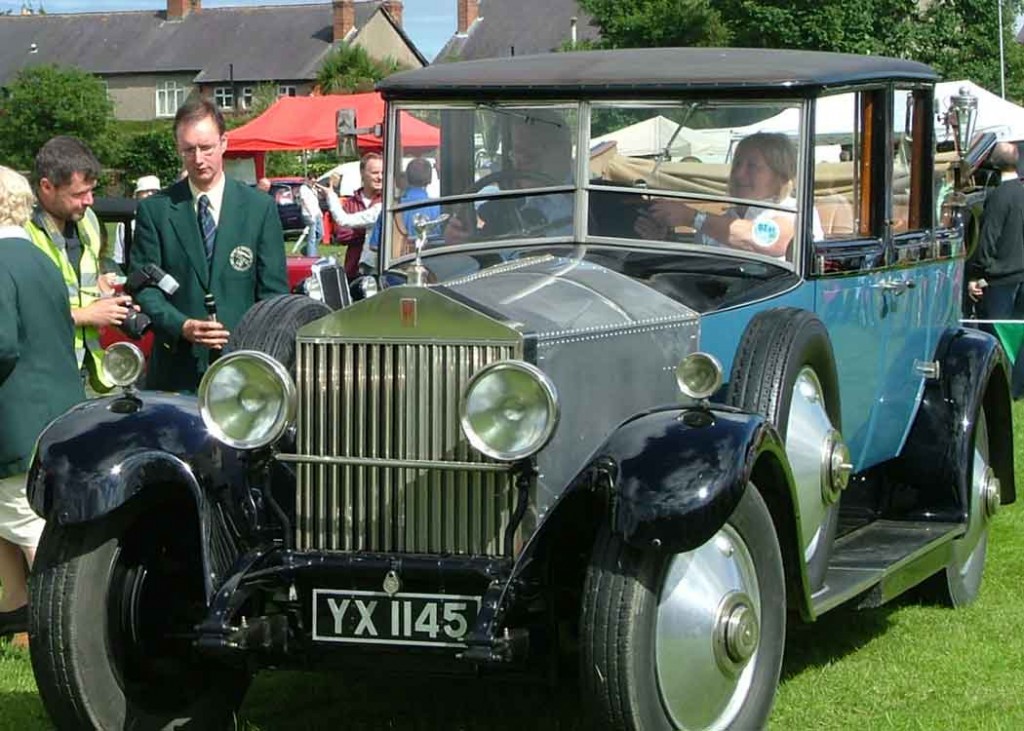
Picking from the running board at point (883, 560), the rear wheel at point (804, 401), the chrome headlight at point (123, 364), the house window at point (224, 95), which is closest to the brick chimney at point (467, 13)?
the house window at point (224, 95)

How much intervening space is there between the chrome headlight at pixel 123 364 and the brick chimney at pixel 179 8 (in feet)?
261

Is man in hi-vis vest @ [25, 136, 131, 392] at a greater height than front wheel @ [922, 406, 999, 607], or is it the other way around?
man in hi-vis vest @ [25, 136, 131, 392]

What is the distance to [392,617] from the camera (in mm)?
4320

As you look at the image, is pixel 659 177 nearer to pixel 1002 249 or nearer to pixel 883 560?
pixel 883 560

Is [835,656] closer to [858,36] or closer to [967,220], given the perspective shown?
[967,220]

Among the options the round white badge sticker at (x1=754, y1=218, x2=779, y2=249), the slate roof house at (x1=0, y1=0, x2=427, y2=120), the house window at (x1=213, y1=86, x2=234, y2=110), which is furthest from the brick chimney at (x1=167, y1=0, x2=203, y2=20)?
the round white badge sticker at (x1=754, y1=218, x2=779, y2=249)

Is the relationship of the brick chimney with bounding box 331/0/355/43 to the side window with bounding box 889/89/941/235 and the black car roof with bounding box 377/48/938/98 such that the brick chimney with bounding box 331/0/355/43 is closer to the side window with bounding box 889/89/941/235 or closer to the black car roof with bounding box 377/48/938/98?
the side window with bounding box 889/89/941/235

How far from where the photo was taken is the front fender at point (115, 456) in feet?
14.6

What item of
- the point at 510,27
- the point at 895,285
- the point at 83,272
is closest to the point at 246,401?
the point at 83,272

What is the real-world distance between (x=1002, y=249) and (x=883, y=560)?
25.4 ft

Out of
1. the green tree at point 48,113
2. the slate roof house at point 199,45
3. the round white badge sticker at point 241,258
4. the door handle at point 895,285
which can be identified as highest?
the slate roof house at point 199,45

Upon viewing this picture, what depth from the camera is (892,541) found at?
240 inches

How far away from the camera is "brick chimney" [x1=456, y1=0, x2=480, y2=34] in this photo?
88062 millimetres

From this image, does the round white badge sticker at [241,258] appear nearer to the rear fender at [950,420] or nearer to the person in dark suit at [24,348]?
the person in dark suit at [24,348]
